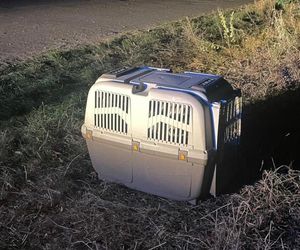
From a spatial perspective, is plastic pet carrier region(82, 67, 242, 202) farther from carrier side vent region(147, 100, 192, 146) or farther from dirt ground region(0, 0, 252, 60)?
dirt ground region(0, 0, 252, 60)

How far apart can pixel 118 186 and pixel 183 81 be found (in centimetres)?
67

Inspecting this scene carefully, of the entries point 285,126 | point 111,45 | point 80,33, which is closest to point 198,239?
point 285,126

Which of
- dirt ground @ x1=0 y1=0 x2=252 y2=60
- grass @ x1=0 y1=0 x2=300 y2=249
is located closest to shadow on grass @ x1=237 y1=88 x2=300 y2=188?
grass @ x1=0 y1=0 x2=300 y2=249

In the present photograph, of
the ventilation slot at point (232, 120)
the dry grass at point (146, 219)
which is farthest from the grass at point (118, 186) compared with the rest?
the ventilation slot at point (232, 120)

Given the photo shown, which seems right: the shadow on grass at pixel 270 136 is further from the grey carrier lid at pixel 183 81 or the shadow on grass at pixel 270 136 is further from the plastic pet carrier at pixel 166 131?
the grey carrier lid at pixel 183 81

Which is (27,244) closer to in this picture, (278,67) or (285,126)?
(285,126)

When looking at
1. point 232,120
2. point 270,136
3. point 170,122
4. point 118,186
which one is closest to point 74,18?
point 270,136

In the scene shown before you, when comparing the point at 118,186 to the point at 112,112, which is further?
the point at 118,186

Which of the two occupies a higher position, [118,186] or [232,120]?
[232,120]

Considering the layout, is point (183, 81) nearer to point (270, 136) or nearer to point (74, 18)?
point (270, 136)

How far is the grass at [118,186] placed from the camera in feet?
8.08

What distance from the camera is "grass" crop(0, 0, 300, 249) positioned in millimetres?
2463

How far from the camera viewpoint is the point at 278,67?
4723mm

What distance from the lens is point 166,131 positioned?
2.50 m
